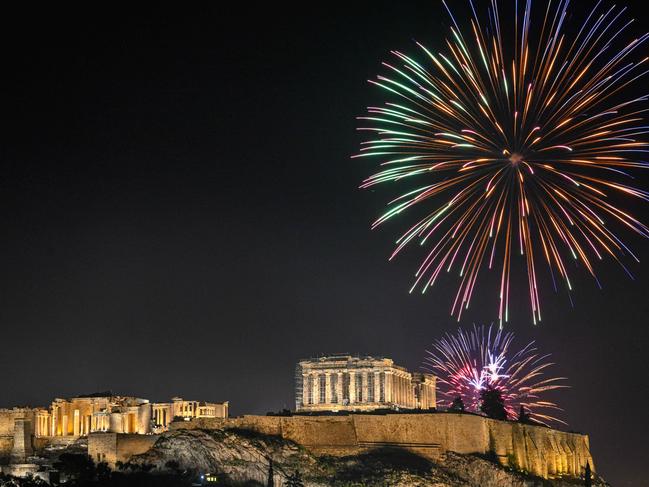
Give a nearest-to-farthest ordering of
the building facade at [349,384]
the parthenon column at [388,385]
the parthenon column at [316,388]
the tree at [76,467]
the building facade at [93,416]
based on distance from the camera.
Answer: the tree at [76,467], the building facade at [93,416], the parthenon column at [388,385], the building facade at [349,384], the parthenon column at [316,388]

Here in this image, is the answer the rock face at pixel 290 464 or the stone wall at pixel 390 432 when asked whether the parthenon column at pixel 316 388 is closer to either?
the stone wall at pixel 390 432

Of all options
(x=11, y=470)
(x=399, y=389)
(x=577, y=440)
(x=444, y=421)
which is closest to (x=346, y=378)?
(x=399, y=389)

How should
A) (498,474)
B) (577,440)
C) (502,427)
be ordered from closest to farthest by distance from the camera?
1. (498,474)
2. (502,427)
3. (577,440)

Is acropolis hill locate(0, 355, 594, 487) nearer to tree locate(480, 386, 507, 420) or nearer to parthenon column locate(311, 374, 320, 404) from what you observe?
tree locate(480, 386, 507, 420)

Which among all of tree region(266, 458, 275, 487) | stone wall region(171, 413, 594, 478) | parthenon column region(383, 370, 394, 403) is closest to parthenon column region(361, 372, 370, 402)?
parthenon column region(383, 370, 394, 403)

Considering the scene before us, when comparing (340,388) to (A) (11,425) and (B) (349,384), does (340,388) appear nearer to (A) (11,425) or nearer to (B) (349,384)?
(B) (349,384)

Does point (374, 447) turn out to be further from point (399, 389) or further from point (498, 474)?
point (399, 389)

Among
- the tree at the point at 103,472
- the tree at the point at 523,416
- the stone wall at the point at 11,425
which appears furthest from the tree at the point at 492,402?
the stone wall at the point at 11,425

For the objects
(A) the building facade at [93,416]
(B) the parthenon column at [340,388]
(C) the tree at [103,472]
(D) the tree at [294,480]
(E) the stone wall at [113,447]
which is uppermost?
(B) the parthenon column at [340,388]
